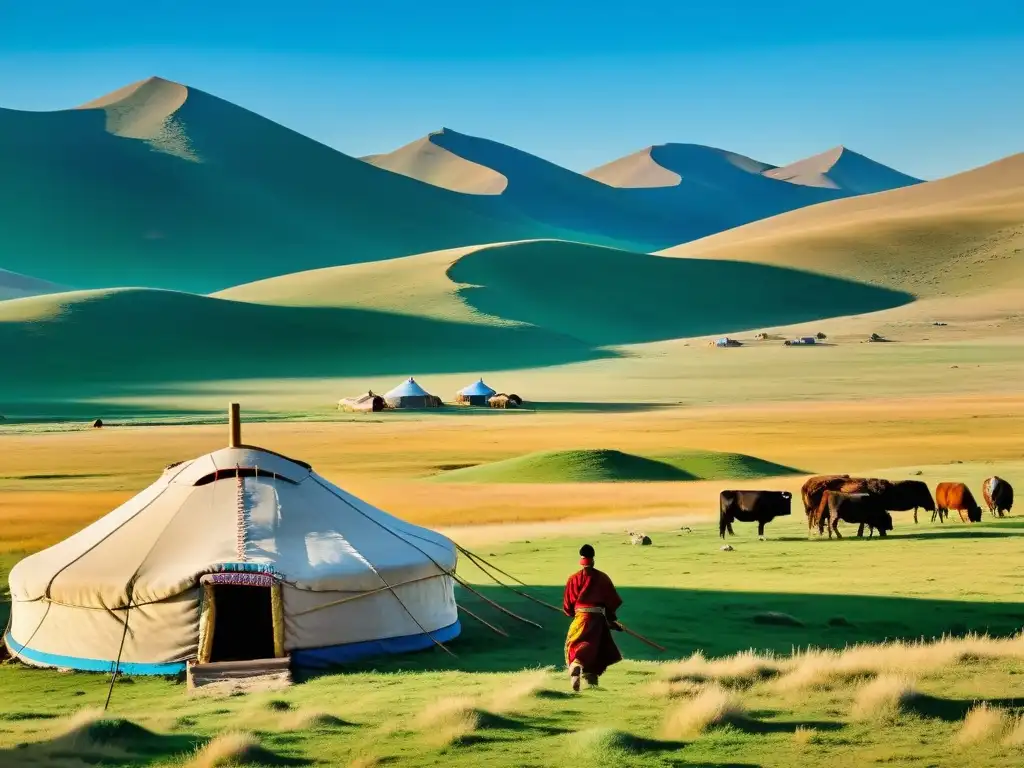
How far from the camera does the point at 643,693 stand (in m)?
12.9

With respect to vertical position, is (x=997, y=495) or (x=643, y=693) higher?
(x=997, y=495)

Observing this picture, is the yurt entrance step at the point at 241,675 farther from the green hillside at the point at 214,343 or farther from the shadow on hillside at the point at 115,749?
the green hillside at the point at 214,343

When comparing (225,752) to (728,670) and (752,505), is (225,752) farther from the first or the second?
(752,505)

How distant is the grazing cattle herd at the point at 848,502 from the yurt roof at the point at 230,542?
343 inches

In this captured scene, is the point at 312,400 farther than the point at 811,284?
No

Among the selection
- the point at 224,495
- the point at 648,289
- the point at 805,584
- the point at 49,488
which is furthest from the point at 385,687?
the point at 648,289

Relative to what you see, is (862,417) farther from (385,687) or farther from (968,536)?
(385,687)

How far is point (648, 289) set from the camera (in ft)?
533

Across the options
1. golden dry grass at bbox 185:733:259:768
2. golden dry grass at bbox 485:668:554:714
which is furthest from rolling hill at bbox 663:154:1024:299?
golden dry grass at bbox 185:733:259:768

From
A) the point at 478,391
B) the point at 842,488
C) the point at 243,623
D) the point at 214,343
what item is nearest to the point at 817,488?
the point at 842,488

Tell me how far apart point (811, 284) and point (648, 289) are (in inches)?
718

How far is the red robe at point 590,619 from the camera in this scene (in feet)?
40.8

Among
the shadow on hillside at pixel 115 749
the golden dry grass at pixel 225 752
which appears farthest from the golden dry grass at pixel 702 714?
the golden dry grass at pixel 225 752

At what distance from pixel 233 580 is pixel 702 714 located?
17.8ft
